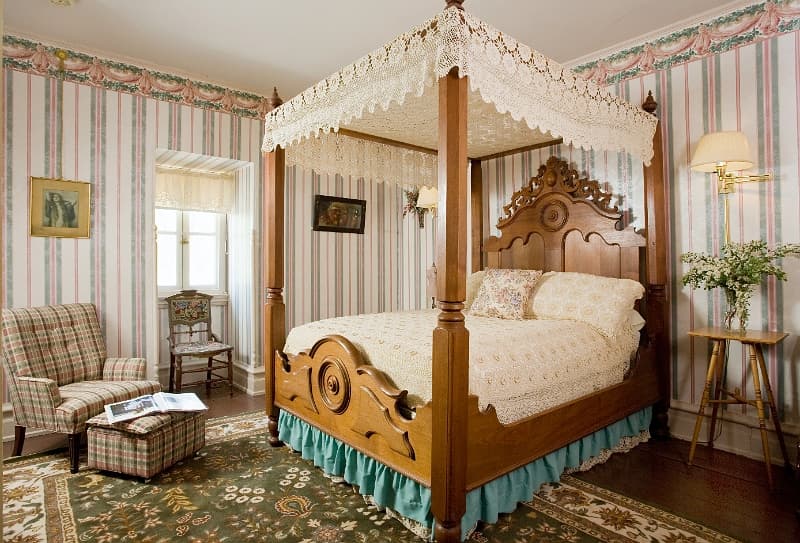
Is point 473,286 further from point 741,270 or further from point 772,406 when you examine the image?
point 772,406

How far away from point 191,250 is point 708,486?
4945 millimetres

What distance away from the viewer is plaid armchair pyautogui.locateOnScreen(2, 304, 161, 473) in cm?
307

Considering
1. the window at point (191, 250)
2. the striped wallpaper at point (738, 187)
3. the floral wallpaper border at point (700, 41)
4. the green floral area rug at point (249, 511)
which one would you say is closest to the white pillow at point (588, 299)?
the striped wallpaper at point (738, 187)

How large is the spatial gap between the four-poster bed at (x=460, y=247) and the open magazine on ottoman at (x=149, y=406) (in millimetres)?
531

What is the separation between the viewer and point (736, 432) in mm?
3352

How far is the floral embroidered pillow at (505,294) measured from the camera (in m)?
3.65

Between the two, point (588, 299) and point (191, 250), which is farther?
point (191, 250)

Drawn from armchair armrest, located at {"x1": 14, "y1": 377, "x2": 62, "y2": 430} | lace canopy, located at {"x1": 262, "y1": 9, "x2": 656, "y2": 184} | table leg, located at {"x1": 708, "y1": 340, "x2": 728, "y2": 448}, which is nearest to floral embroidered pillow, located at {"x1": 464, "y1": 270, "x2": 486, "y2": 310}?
lace canopy, located at {"x1": 262, "y1": 9, "x2": 656, "y2": 184}

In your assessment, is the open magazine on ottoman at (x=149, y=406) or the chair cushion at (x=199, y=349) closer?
the open magazine on ottoman at (x=149, y=406)

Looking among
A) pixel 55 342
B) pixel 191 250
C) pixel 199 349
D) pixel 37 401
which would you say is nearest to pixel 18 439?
pixel 37 401

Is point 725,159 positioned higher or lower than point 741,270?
higher

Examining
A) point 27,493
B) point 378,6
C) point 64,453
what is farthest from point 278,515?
point 378,6

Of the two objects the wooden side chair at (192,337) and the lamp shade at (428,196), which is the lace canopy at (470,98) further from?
the wooden side chair at (192,337)

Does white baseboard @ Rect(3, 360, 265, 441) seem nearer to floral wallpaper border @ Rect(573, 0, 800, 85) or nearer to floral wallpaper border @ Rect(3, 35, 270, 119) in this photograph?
floral wallpaper border @ Rect(3, 35, 270, 119)
